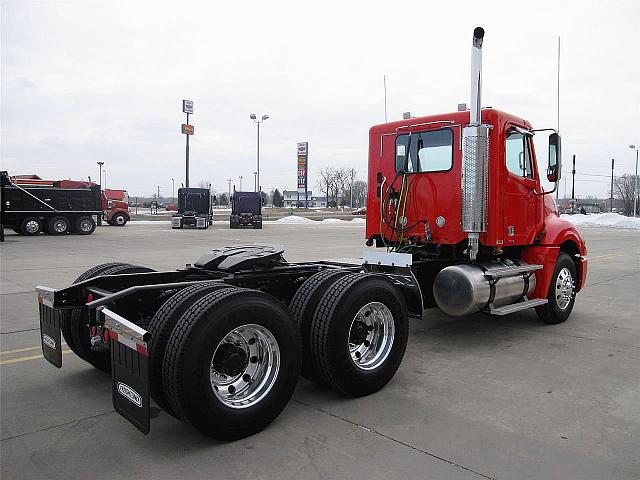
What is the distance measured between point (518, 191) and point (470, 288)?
5.00ft

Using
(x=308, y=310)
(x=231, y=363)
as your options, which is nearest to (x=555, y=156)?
(x=308, y=310)

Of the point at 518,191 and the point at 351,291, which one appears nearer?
the point at 351,291

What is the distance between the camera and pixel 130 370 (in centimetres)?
333

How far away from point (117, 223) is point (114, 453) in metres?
35.5

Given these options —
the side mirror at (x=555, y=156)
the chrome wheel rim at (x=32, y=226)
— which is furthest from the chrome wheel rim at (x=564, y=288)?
the chrome wheel rim at (x=32, y=226)

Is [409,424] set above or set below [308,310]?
below

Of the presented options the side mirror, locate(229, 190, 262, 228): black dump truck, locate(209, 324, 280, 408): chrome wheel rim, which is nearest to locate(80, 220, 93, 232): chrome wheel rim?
locate(229, 190, 262, 228): black dump truck

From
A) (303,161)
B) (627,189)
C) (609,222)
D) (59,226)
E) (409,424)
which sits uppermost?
(303,161)

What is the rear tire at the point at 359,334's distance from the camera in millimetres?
4195

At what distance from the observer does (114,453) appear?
3.40 metres

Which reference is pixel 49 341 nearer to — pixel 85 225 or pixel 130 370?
pixel 130 370

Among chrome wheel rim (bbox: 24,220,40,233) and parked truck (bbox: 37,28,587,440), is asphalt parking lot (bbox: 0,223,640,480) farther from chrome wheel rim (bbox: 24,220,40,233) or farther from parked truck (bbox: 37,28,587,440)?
chrome wheel rim (bbox: 24,220,40,233)

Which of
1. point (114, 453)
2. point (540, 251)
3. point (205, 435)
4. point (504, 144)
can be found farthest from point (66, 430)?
point (540, 251)

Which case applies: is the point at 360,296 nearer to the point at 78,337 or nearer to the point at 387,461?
the point at 387,461
